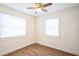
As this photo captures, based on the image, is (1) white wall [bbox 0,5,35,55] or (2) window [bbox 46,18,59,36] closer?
(2) window [bbox 46,18,59,36]

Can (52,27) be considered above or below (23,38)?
above

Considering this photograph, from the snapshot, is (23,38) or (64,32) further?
(23,38)

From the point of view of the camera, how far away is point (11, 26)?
1140 mm

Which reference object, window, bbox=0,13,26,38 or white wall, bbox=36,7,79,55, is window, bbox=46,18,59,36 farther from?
window, bbox=0,13,26,38

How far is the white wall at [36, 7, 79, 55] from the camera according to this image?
Answer: 98cm

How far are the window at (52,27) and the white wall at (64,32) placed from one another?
58mm

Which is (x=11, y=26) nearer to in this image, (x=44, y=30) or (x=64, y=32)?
(x=44, y=30)

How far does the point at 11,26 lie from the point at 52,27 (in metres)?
0.75

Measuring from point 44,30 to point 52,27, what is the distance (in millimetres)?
176

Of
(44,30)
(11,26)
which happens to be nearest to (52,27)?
(44,30)

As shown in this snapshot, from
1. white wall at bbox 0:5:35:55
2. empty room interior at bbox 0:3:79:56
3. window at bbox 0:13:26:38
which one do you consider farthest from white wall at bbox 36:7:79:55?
window at bbox 0:13:26:38

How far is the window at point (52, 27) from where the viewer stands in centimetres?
102

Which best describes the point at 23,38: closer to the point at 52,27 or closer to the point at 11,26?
the point at 11,26

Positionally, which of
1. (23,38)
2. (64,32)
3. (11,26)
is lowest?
(23,38)
